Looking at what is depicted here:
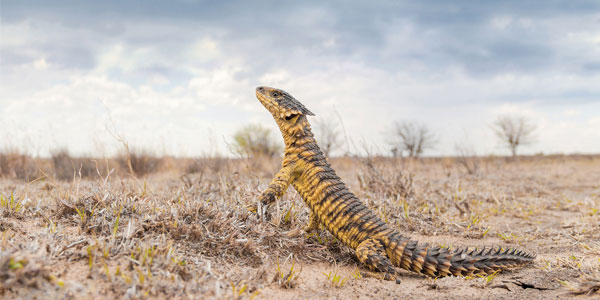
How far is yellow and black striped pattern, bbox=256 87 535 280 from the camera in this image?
14.3 ft

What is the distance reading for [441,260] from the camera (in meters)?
4.36

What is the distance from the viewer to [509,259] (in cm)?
451

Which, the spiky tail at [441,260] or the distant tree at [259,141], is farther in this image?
the distant tree at [259,141]

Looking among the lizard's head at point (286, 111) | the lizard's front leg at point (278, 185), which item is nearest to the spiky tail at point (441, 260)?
the lizard's front leg at point (278, 185)

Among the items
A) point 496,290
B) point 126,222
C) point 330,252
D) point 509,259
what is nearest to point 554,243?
point 509,259

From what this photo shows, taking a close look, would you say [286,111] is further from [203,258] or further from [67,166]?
[67,166]

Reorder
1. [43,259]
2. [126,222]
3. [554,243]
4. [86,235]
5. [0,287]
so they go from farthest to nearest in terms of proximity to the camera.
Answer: [554,243]
[126,222]
[86,235]
[43,259]
[0,287]

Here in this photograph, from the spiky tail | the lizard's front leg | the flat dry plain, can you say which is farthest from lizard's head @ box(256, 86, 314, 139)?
the spiky tail

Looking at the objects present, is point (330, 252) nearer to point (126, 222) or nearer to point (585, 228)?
point (126, 222)

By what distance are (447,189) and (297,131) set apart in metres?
6.59

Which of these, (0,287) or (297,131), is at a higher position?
(297,131)

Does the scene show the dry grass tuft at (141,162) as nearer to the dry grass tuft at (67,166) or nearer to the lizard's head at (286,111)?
the dry grass tuft at (67,166)

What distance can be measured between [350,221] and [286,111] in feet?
4.73

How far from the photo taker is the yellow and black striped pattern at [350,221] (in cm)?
436
